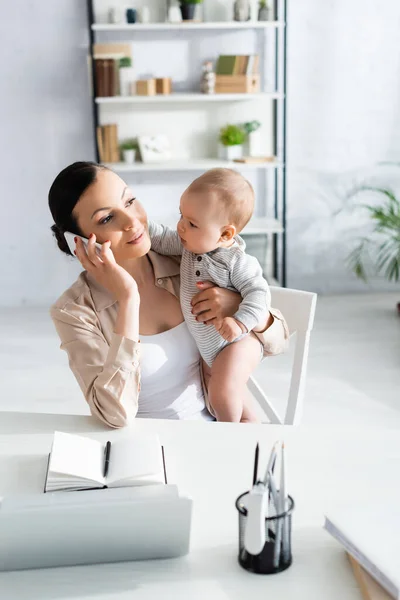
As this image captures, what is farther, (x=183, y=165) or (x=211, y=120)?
(x=211, y=120)

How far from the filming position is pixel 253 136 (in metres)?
4.70

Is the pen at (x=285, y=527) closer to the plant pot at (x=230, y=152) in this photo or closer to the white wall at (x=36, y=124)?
the plant pot at (x=230, y=152)

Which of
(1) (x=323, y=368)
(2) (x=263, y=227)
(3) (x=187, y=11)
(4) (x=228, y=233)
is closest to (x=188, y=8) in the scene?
(3) (x=187, y=11)

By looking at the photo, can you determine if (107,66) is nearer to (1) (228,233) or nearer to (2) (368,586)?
(1) (228,233)

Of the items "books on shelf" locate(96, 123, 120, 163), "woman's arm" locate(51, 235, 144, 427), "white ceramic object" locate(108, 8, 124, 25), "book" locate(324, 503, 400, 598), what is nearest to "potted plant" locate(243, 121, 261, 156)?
"books on shelf" locate(96, 123, 120, 163)

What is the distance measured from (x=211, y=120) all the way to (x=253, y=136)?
30cm

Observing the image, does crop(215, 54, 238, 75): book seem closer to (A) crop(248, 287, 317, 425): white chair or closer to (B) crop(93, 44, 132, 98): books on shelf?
(B) crop(93, 44, 132, 98): books on shelf

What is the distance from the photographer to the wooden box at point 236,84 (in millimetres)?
4461

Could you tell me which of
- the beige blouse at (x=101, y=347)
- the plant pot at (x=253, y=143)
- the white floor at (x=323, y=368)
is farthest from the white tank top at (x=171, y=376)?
the plant pot at (x=253, y=143)

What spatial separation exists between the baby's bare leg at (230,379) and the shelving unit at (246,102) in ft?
9.28

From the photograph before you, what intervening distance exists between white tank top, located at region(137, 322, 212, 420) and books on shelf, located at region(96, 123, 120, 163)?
2947 millimetres

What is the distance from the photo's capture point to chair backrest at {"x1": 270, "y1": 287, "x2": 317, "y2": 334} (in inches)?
79.1

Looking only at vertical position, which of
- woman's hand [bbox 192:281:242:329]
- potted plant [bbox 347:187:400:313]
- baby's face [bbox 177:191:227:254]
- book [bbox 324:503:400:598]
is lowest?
potted plant [bbox 347:187:400:313]

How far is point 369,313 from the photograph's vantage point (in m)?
4.62
